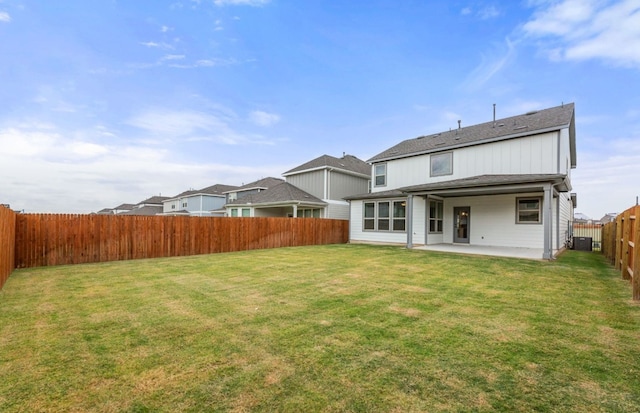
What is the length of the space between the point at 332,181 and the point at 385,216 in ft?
19.3

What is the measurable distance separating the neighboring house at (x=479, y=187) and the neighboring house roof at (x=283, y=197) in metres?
3.52

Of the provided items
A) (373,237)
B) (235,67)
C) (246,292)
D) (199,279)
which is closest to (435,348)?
(246,292)

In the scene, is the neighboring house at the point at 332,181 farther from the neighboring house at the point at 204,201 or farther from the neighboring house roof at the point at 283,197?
the neighboring house at the point at 204,201

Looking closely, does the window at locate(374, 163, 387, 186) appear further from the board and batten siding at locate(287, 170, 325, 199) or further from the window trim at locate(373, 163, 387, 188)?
the board and batten siding at locate(287, 170, 325, 199)

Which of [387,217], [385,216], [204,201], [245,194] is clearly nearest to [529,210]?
[387,217]

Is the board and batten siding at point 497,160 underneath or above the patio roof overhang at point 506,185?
above

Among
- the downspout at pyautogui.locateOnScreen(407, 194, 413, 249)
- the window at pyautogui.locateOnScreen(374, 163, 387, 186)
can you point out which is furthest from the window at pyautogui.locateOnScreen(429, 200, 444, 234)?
the window at pyautogui.locateOnScreen(374, 163, 387, 186)

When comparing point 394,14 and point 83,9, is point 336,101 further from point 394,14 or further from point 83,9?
point 83,9

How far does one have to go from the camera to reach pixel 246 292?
5.55m

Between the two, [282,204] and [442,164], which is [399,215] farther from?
[282,204]

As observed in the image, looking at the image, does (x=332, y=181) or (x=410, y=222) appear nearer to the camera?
(x=410, y=222)

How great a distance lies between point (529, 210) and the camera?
41.1 feet

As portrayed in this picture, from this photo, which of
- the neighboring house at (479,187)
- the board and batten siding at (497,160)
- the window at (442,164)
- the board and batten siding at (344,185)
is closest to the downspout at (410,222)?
the neighboring house at (479,187)

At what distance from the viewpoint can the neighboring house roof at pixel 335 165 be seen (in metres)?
21.0
